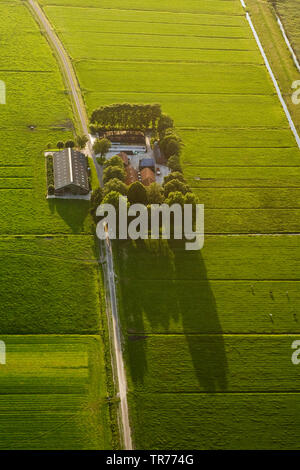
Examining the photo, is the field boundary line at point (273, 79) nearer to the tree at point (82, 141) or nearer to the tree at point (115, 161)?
the tree at point (115, 161)

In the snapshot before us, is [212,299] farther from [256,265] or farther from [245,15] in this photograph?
[245,15]

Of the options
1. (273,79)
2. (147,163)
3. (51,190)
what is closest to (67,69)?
(147,163)

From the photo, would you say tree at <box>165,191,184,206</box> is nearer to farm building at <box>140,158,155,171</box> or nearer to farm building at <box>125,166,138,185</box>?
farm building at <box>125,166,138,185</box>

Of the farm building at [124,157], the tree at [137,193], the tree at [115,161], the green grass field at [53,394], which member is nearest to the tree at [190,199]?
the tree at [137,193]

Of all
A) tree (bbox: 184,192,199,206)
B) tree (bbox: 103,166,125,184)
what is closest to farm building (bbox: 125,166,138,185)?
tree (bbox: 103,166,125,184)

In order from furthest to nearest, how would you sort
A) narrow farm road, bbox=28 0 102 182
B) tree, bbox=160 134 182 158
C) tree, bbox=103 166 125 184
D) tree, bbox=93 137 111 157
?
1. narrow farm road, bbox=28 0 102 182
2. tree, bbox=160 134 182 158
3. tree, bbox=93 137 111 157
4. tree, bbox=103 166 125 184
